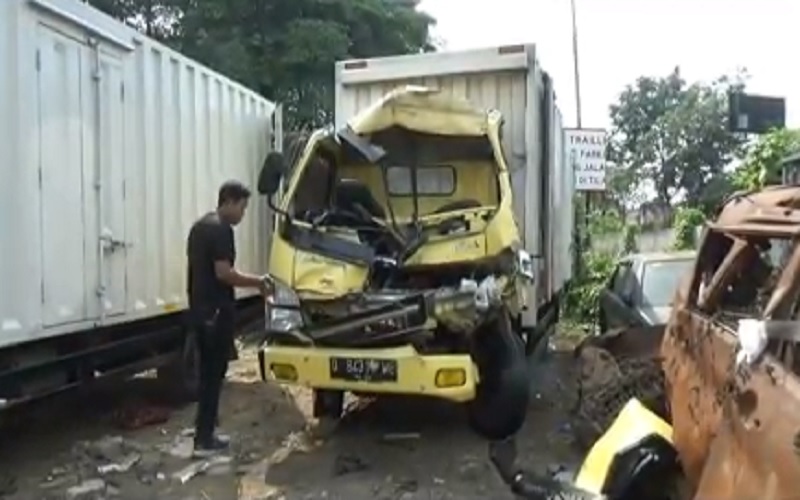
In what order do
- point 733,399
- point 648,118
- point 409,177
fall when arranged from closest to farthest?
1. point 733,399
2. point 409,177
3. point 648,118

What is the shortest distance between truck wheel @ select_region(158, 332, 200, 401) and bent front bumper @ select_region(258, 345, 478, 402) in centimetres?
214

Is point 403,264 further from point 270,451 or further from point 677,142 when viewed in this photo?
point 677,142

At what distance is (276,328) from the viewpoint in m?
6.79

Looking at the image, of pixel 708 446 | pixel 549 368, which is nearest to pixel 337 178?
pixel 549 368

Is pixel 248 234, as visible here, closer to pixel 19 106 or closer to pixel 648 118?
pixel 19 106

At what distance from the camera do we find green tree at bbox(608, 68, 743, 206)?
3503 centimetres

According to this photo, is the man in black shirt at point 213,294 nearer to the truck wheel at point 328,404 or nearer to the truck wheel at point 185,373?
the truck wheel at point 328,404

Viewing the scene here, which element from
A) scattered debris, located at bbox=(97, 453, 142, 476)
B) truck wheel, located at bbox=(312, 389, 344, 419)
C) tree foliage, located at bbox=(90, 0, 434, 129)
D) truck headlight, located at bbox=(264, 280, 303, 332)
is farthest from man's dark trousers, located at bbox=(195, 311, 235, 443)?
tree foliage, located at bbox=(90, 0, 434, 129)

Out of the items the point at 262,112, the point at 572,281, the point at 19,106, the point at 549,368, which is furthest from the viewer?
the point at 572,281

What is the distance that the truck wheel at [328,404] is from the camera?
7746 millimetres

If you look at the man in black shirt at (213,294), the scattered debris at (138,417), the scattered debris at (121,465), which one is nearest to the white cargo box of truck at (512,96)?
the man in black shirt at (213,294)

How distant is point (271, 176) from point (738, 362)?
4.47 metres

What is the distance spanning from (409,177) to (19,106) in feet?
10.8

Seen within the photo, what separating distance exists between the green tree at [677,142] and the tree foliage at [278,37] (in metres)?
17.7
